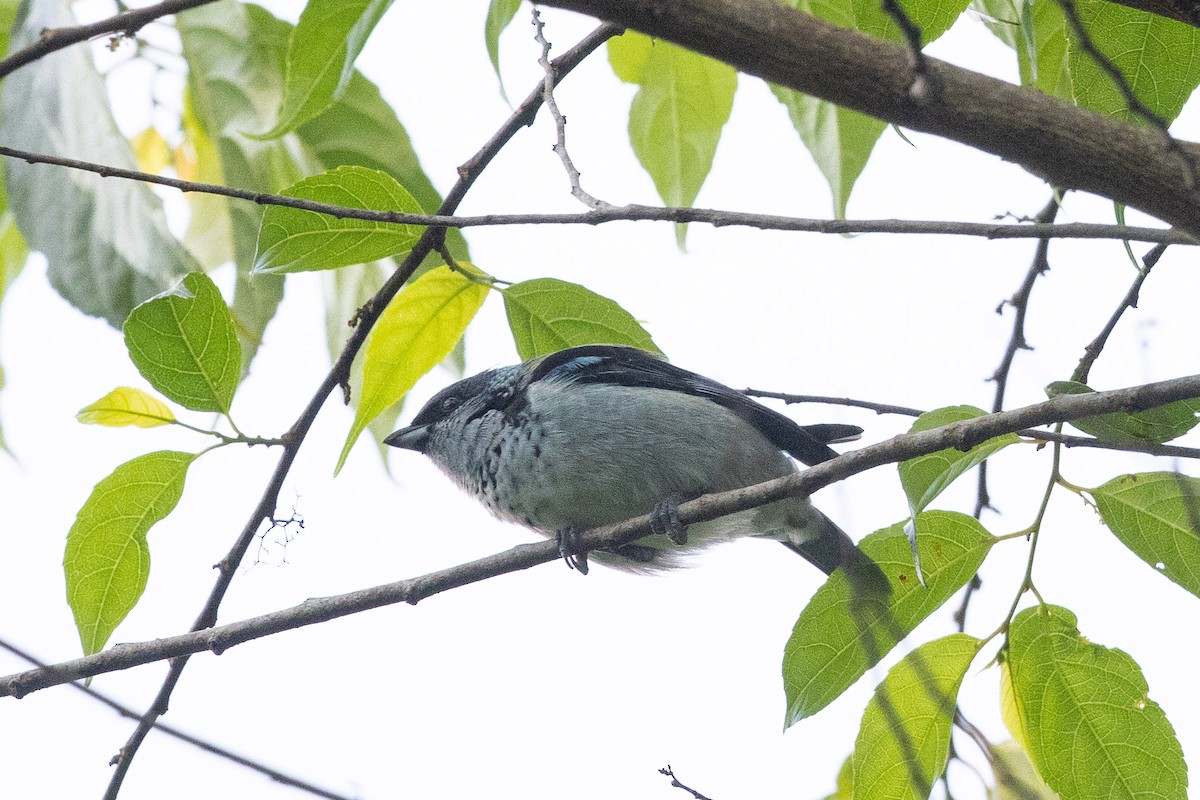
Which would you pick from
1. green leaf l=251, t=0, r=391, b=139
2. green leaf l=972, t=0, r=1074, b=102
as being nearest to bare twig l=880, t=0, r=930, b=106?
green leaf l=972, t=0, r=1074, b=102

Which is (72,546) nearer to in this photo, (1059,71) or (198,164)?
(198,164)

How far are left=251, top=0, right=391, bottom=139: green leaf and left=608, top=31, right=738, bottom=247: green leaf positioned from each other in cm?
141

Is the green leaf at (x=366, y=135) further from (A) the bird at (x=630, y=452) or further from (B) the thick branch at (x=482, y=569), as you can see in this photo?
(B) the thick branch at (x=482, y=569)

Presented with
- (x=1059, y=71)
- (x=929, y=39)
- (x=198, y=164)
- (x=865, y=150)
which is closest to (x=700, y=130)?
(x=865, y=150)

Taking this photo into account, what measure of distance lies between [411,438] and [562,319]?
1.79 m

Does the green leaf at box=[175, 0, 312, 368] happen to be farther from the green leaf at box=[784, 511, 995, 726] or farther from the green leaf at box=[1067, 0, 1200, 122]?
the green leaf at box=[1067, 0, 1200, 122]

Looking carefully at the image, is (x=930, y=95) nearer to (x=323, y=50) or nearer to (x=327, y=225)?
(x=323, y=50)

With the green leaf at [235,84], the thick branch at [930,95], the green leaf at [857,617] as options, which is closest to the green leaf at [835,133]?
the green leaf at [857,617]

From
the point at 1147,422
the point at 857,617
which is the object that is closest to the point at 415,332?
the point at 857,617

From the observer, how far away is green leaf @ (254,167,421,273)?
329 cm

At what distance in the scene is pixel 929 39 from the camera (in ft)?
8.40

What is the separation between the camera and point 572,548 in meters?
3.58

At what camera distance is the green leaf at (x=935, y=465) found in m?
2.52

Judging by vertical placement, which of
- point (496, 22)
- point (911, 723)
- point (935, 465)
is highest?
point (496, 22)
